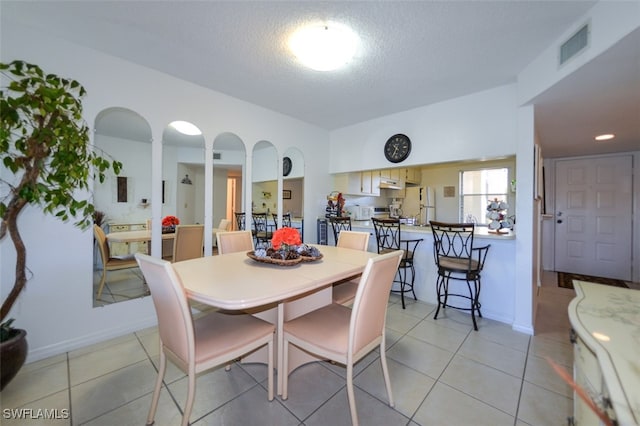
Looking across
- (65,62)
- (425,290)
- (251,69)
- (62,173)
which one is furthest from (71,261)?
(425,290)

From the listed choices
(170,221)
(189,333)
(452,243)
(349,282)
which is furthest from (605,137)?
(170,221)

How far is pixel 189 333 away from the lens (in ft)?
3.76

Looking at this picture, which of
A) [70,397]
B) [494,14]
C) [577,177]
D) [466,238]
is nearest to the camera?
[70,397]

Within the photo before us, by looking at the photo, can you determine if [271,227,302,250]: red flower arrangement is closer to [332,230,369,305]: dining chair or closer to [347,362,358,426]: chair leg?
[332,230,369,305]: dining chair

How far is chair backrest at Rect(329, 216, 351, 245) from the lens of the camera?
3.36 meters

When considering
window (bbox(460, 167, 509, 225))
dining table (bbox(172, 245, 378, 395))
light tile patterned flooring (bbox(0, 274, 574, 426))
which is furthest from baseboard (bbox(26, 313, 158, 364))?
window (bbox(460, 167, 509, 225))

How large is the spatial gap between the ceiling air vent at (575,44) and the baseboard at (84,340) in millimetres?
4090

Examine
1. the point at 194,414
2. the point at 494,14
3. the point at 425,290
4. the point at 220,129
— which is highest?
the point at 494,14

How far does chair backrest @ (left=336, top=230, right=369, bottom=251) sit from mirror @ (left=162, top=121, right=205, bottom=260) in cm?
167

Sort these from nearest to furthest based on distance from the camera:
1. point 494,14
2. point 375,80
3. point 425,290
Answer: point 494,14, point 375,80, point 425,290

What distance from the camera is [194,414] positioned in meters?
1.39

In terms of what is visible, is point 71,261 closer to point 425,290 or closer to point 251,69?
point 251,69

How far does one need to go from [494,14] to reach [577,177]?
4294mm

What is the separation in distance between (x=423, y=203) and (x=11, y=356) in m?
6.12
